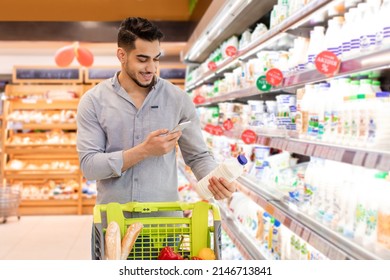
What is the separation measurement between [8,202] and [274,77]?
5480 mm

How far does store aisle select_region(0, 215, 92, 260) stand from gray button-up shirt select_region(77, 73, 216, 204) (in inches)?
138

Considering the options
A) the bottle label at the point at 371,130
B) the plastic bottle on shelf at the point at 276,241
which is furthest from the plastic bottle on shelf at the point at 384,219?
the plastic bottle on shelf at the point at 276,241

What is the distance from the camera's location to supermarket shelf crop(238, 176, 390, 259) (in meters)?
2.00

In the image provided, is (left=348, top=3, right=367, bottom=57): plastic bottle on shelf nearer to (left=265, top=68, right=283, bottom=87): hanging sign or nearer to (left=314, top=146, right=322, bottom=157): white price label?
(left=314, top=146, right=322, bottom=157): white price label

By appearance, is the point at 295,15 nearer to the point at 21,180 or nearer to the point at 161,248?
the point at 161,248

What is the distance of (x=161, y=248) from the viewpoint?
194cm

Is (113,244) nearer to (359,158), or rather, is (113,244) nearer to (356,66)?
(359,158)

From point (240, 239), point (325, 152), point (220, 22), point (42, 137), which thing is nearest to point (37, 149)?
point (42, 137)

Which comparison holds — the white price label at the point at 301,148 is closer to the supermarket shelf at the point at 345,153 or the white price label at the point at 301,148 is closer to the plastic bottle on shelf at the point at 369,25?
the supermarket shelf at the point at 345,153

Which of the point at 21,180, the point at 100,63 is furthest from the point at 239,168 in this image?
the point at 100,63

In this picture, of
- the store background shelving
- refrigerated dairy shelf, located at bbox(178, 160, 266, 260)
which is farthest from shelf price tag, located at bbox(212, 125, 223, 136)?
the store background shelving

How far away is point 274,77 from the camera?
3160mm

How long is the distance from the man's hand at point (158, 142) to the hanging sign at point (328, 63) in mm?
648

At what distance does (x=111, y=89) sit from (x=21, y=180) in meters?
6.94
